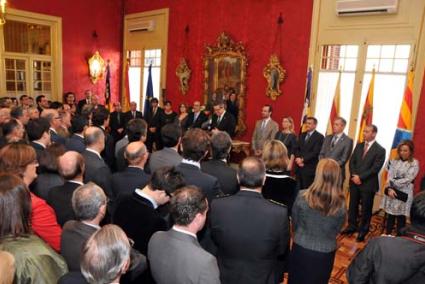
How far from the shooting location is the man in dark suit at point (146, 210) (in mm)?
2104

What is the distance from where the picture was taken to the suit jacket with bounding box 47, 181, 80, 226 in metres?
2.31

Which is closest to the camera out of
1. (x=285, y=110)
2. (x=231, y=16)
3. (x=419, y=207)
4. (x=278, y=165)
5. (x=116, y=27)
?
(x=419, y=207)

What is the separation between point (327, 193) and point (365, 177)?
2.59m

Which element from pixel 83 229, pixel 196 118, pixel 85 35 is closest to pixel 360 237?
pixel 83 229

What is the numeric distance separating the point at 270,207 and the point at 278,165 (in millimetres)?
769

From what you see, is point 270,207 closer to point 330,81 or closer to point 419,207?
point 419,207

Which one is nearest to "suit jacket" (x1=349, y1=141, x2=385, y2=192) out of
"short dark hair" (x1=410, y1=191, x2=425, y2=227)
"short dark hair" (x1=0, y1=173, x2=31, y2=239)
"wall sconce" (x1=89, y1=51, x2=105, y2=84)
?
"short dark hair" (x1=410, y1=191, x2=425, y2=227)

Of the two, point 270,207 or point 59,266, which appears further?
point 270,207

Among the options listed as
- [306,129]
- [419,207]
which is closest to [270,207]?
[419,207]

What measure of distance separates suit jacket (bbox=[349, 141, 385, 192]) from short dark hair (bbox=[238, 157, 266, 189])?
9.73 feet

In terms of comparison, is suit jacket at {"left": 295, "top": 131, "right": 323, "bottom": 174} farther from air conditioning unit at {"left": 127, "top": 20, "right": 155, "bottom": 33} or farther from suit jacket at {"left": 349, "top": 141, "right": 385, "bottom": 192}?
air conditioning unit at {"left": 127, "top": 20, "right": 155, "bottom": 33}

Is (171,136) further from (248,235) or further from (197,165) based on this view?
(248,235)

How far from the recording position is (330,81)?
6434 mm

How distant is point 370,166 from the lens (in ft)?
15.3
